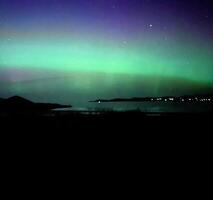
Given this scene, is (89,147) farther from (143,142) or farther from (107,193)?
(107,193)

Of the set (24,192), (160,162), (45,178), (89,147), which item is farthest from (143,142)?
(24,192)

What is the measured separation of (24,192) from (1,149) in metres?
6.63

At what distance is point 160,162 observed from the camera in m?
11.1

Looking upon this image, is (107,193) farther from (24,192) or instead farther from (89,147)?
(89,147)

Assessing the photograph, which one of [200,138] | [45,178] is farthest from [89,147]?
[200,138]

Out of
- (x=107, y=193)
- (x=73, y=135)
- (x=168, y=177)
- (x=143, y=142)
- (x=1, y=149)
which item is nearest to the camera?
(x=107, y=193)

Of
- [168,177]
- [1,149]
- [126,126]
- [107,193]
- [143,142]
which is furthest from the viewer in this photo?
[126,126]

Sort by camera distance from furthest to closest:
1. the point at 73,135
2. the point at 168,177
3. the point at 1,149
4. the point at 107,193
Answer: the point at 73,135 < the point at 1,149 < the point at 168,177 < the point at 107,193

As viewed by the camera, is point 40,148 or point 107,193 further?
point 40,148

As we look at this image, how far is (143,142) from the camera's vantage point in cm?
1493

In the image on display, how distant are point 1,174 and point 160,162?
562 cm

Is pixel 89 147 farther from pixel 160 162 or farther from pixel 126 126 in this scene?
pixel 126 126

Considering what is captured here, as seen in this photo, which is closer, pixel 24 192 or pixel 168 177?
pixel 24 192

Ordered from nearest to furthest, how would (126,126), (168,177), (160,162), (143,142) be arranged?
(168,177) → (160,162) → (143,142) → (126,126)
